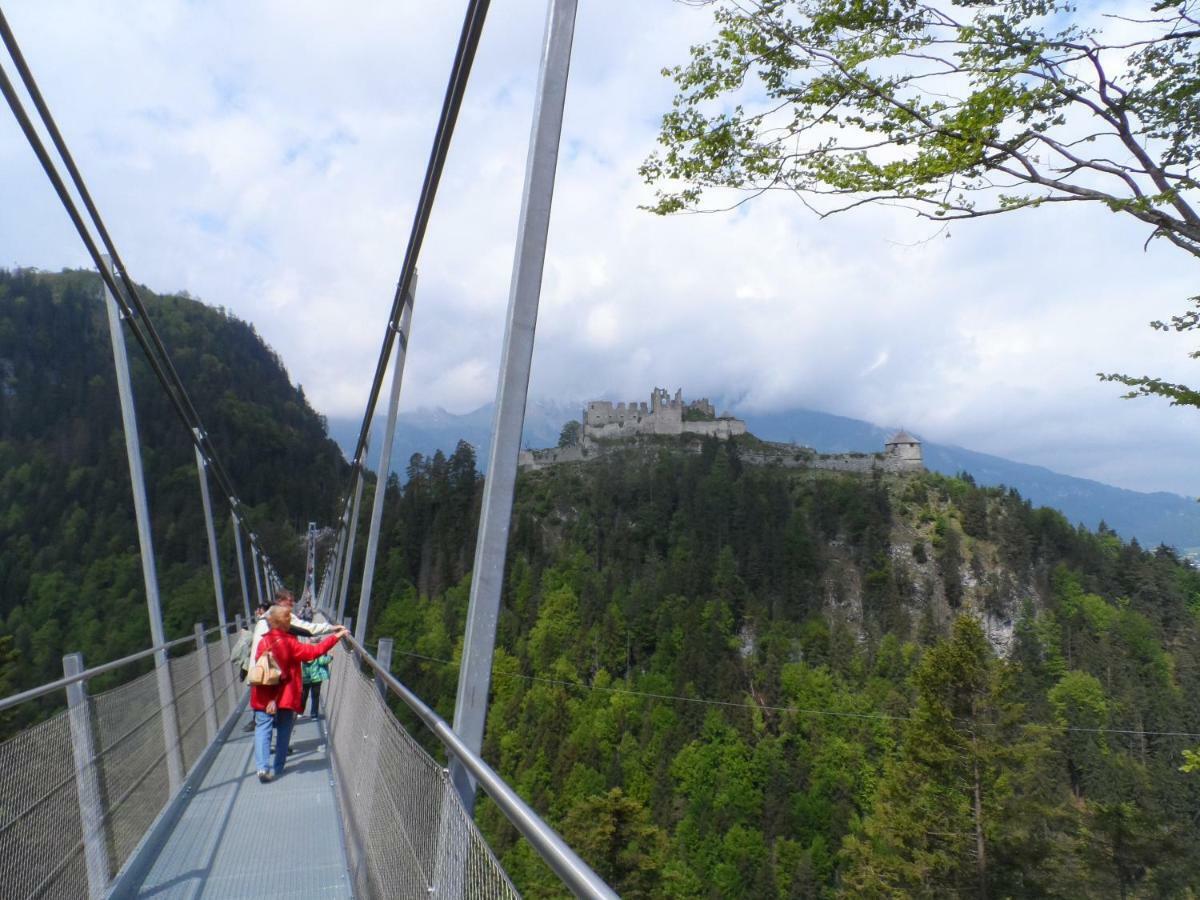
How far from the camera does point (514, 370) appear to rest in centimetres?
227

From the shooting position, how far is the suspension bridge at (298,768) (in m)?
2.21

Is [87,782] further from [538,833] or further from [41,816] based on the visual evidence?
[538,833]

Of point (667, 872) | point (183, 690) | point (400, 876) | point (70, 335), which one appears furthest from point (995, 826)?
point (70, 335)

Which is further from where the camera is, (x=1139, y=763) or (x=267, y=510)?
(x=267, y=510)

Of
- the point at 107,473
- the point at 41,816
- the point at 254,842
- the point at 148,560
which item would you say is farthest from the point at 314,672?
the point at 107,473

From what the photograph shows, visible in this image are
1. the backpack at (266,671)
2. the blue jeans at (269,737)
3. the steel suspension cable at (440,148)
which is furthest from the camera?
the blue jeans at (269,737)

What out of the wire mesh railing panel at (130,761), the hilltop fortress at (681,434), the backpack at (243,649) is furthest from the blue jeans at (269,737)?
the hilltop fortress at (681,434)

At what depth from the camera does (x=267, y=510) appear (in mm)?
107250

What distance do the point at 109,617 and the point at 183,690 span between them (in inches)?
2652

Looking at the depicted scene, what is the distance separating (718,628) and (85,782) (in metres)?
96.7

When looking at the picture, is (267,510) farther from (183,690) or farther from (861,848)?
(183,690)

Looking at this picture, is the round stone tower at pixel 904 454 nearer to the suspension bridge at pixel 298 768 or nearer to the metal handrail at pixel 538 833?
the suspension bridge at pixel 298 768

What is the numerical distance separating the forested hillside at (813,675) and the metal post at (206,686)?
941 inches

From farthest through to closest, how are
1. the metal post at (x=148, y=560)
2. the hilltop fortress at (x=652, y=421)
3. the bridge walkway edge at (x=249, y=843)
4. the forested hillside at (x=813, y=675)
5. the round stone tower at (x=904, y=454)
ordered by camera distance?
the hilltop fortress at (x=652, y=421)
the round stone tower at (x=904, y=454)
the forested hillside at (x=813, y=675)
the metal post at (x=148, y=560)
the bridge walkway edge at (x=249, y=843)
